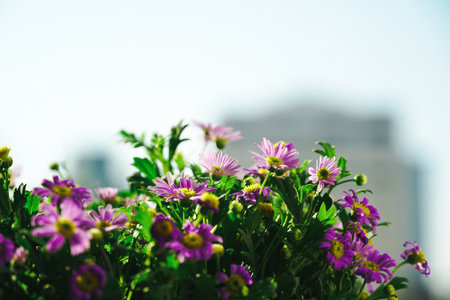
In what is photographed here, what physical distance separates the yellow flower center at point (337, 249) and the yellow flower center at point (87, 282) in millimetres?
273

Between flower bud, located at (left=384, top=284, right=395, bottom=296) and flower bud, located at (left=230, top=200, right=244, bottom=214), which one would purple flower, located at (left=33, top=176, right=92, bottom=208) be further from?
flower bud, located at (left=384, top=284, right=395, bottom=296)

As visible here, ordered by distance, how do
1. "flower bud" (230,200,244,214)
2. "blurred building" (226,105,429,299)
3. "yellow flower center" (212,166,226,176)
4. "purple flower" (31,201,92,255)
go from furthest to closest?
"blurred building" (226,105,429,299), "yellow flower center" (212,166,226,176), "flower bud" (230,200,244,214), "purple flower" (31,201,92,255)

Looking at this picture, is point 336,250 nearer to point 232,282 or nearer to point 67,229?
point 232,282

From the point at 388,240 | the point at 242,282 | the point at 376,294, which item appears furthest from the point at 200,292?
the point at 388,240

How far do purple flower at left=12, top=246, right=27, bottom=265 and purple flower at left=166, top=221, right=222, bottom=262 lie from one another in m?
0.14

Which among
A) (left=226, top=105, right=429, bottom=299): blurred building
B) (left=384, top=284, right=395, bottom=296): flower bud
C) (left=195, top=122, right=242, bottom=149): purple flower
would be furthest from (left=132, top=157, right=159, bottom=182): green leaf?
(left=226, top=105, right=429, bottom=299): blurred building

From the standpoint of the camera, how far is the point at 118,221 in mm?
A: 475

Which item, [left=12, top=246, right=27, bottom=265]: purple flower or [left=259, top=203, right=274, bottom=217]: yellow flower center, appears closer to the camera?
[left=12, top=246, right=27, bottom=265]: purple flower

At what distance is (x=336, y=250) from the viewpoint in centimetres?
52

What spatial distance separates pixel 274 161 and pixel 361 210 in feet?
0.44

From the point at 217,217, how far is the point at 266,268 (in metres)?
0.09

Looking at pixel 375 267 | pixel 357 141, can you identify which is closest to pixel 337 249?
pixel 375 267

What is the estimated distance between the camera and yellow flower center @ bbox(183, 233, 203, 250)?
42cm

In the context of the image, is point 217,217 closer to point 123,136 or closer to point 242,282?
point 242,282
